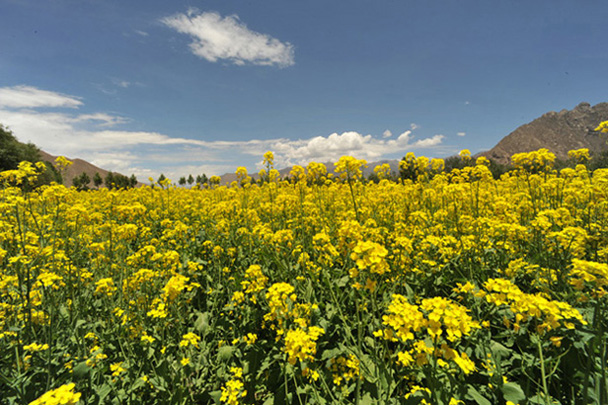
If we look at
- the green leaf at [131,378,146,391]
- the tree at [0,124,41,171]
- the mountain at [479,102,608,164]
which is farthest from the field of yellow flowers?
the mountain at [479,102,608,164]

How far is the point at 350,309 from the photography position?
2.98 metres

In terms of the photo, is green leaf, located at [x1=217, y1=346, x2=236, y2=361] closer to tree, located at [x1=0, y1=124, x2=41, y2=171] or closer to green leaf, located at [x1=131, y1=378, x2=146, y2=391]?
green leaf, located at [x1=131, y1=378, x2=146, y2=391]

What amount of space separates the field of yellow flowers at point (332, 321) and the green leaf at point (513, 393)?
10 millimetres

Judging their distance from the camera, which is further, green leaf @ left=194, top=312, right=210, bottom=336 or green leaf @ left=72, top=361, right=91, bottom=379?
green leaf @ left=194, top=312, right=210, bottom=336

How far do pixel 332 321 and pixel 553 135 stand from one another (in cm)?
24079

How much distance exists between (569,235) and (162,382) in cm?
406

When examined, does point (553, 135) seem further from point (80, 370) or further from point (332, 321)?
point (80, 370)

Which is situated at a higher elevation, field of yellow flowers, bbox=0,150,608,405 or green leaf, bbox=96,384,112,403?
field of yellow flowers, bbox=0,150,608,405

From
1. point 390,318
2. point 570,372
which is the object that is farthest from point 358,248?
point 570,372

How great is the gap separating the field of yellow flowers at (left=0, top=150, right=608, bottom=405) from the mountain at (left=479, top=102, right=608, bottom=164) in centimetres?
18308

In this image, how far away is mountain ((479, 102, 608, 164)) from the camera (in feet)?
510

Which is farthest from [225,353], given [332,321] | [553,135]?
[553,135]

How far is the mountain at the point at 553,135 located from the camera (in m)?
155

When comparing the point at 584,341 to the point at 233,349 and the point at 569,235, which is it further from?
the point at 233,349
